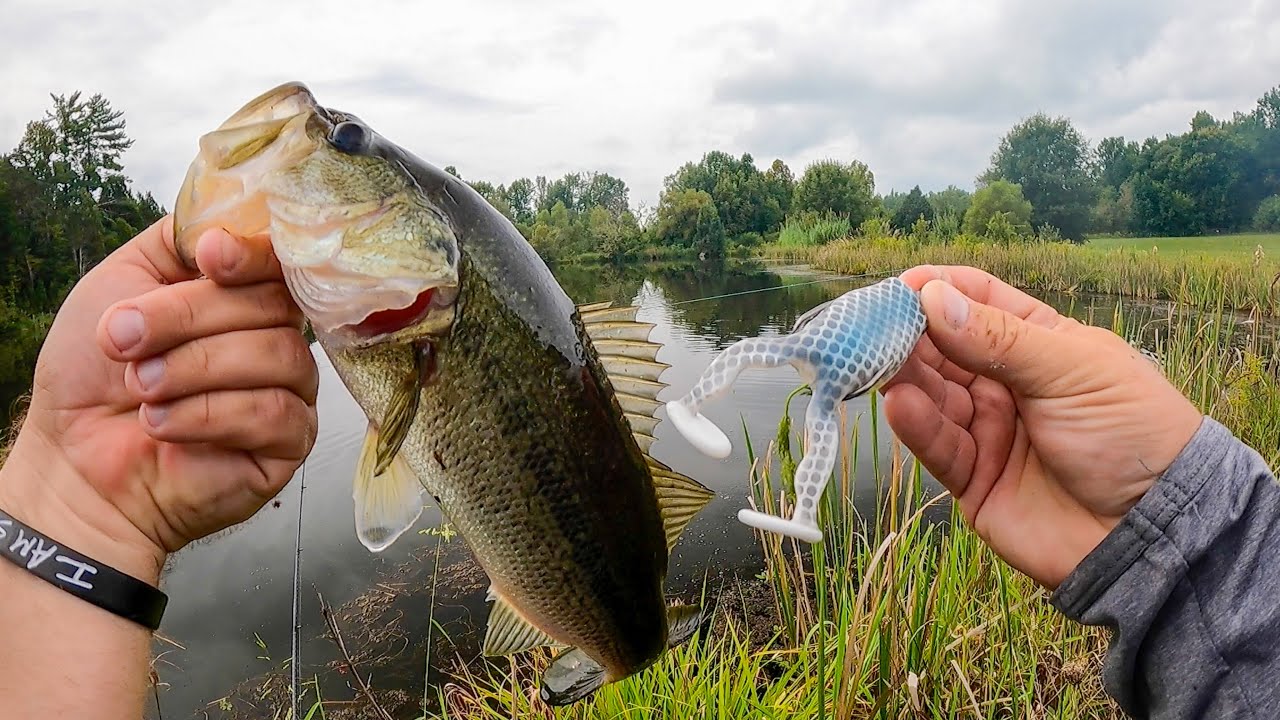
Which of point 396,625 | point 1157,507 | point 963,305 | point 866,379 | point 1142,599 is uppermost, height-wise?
point 963,305

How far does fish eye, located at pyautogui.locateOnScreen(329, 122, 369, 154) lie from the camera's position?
1.52 meters

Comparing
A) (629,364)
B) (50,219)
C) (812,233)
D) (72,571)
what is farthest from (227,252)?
(812,233)

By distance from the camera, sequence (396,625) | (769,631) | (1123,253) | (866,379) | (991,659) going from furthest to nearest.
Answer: (1123,253)
(396,625)
(769,631)
(991,659)
(866,379)

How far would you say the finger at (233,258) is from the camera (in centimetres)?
142

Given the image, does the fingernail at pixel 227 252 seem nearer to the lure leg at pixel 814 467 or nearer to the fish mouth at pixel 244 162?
the fish mouth at pixel 244 162

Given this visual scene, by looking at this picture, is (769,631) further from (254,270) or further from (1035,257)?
(1035,257)

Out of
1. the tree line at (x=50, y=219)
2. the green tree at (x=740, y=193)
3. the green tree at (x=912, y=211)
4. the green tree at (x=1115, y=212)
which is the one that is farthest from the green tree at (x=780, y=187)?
the tree line at (x=50, y=219)

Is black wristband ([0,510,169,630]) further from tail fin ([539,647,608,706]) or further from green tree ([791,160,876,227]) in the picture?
green tree ([791,160,876,227])

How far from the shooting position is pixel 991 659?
3463 millimetres

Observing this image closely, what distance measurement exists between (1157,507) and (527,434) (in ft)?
4.65

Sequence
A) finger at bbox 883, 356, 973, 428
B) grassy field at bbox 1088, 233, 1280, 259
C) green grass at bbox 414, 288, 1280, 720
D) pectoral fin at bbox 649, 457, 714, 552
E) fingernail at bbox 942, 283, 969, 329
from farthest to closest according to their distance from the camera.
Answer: grassy field at bbox 1088, 233, 1280, 259 < green grass at bbox 414, 288, 1280, 720 < finger at bbox 883, 356, 973, 428 < pectoral fin at bbox 649, 457, 714, 552 < fingernail at bbox 942, 283, 969, 329

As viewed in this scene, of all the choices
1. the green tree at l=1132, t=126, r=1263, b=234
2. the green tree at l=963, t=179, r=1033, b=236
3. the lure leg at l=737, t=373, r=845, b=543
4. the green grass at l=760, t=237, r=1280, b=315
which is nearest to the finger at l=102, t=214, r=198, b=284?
the lure leg at l=737, t=373, r=845, b=543

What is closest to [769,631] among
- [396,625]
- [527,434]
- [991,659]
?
[991,659]

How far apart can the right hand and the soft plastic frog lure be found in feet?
0.55
